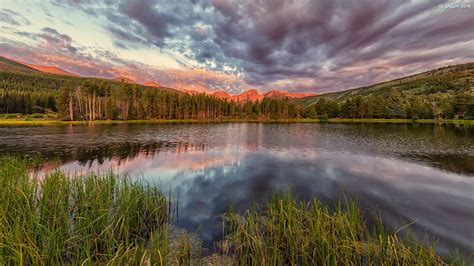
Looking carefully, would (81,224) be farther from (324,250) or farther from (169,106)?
(169,106)

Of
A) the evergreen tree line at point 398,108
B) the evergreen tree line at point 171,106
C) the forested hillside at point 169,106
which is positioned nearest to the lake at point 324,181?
the evergreen tree line at point 171,106

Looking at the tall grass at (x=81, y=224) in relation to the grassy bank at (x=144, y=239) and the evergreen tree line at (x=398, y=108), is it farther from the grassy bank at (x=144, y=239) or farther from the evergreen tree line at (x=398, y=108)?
the evergreen tree line at (x=398, y=108)

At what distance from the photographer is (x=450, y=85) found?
583ft

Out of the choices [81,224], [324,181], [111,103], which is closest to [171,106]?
[111,103]

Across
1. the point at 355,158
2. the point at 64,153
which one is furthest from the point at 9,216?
the point at 355,158

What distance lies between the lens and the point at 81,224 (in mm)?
6418

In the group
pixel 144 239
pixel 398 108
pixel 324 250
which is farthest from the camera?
pixel 398 108

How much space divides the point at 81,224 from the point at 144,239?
6.65 feet

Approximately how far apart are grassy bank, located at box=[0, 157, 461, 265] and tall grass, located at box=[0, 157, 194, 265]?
0.08ft

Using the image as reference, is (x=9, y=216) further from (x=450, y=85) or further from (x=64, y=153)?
(x=450, y=85)

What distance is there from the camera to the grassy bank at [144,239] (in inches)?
188

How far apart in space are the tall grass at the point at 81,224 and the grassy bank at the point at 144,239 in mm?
24

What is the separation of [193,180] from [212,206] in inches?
181

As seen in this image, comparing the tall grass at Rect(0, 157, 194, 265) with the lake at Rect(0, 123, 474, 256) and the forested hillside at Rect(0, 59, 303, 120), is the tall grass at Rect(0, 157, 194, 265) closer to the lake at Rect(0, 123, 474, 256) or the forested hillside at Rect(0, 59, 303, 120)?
the lake at Rect(0, 123, 474, 256)
